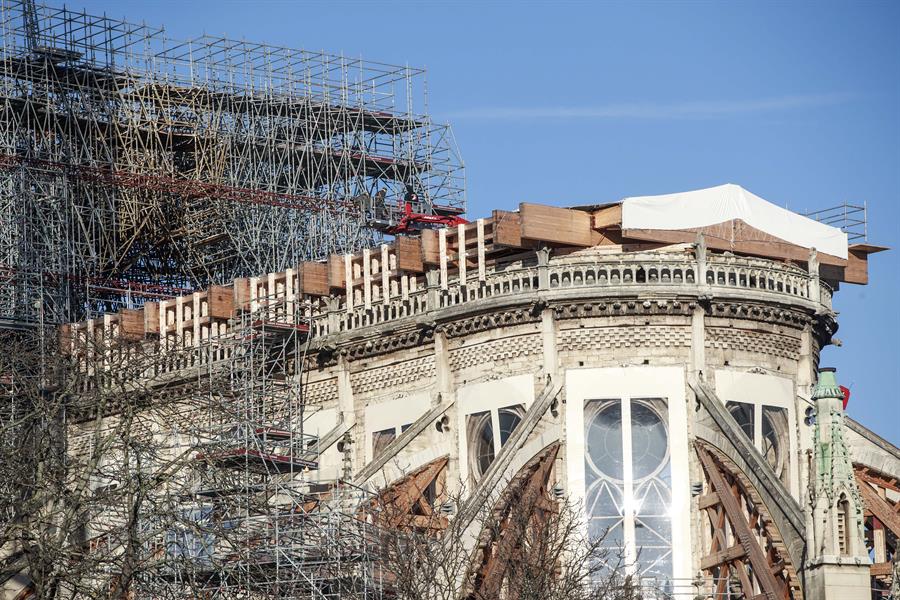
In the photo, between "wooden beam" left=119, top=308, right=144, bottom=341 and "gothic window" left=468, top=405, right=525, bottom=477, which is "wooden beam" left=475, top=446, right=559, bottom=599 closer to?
"gothic window" left=468, top=405, right=525, bottom=477

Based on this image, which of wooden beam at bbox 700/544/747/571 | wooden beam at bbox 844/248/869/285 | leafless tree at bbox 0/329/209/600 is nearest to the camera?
leafless tree at bbox 0/329/209/600

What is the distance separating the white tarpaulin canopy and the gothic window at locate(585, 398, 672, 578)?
5.60 m

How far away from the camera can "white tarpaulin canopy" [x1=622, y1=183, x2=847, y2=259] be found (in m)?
74.2

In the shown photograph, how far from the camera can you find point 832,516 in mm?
61812

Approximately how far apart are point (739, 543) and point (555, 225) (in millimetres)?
10948

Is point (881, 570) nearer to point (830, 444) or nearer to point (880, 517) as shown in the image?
point (880, 517)

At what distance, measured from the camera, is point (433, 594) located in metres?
67.9

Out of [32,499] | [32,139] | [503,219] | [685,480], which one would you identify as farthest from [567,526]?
[32,139]

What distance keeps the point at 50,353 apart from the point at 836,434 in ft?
110

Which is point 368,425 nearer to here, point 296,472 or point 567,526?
point 296,472

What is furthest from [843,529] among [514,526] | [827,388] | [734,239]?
[734,239]

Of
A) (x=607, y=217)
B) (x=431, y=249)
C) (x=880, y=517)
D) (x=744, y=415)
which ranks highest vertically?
(x=607, y=217)

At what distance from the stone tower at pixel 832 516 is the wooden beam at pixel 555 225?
13.2m

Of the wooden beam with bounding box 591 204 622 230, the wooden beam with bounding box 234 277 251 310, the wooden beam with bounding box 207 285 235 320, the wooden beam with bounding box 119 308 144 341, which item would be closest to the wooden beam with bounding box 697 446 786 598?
the wooden beam with bounding box 591 204 622 230
